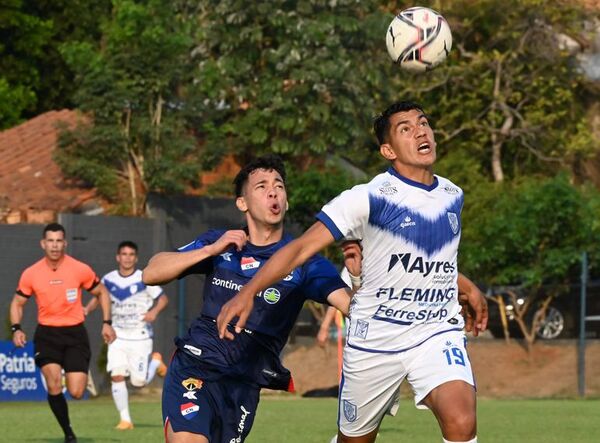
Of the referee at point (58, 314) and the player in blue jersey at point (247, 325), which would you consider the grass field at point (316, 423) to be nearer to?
the referee at point (58, 314)

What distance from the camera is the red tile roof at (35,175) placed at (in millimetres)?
28750

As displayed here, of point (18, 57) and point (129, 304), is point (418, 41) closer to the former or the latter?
point (129, 304)

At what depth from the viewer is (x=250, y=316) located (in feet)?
25.5

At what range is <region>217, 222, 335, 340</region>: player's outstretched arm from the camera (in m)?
6.68

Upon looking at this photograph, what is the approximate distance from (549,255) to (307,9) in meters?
7.08

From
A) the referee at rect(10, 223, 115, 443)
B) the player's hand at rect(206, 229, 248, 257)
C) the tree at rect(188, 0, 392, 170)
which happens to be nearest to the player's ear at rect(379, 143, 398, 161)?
the player's hand at rect(206, 229, 248, 257)

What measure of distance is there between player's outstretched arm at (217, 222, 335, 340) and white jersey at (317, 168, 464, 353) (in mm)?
424

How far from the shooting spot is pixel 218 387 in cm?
773

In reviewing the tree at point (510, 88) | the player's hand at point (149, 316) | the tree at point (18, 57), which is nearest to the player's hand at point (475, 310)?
the player's hand at point (149, 316)

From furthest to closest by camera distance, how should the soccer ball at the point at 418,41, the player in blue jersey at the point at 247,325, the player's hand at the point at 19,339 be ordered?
the player's hand at the point at 19,339 → the soccer ball at the point at 418,41 → the player in blue jersey at the point at 247,325

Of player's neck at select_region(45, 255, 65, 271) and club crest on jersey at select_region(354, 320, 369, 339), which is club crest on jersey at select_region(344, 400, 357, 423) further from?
player's neck at select_region(45, 255, 65, 271)

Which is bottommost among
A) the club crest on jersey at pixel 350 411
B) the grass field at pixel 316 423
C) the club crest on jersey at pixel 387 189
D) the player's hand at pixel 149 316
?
the grass field at pixel 316 423

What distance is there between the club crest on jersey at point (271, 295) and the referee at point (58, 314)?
720 cm

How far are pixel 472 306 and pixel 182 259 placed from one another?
1643 mm
